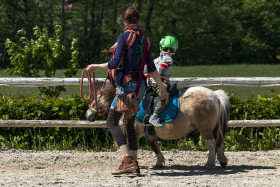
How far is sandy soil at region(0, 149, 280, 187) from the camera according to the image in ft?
15.5

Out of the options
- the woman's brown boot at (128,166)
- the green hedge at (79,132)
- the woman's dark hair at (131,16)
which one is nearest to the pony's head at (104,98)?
the woman's brown boot at (128,166)

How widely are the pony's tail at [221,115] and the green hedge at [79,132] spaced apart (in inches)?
51.8

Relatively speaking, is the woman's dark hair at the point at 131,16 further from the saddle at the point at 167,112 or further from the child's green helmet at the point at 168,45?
the saddle at the point at 167,112

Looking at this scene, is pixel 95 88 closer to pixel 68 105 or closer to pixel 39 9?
pixel 68 105

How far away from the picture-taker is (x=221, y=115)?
5.66m

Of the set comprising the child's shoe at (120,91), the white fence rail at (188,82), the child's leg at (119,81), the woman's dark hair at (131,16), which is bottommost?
the white fence rail at (188,82)

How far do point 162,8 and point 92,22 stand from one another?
6.58 m

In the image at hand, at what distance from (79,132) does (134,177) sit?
7.97 feet

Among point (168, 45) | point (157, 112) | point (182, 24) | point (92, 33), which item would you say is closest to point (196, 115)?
point (157, 112)

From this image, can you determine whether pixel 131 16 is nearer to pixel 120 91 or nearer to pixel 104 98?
pixel 120 91

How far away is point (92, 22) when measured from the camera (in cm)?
3494

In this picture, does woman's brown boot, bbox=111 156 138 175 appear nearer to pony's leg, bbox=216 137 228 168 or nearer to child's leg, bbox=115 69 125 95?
child's leg, bbox=115 69 125 95

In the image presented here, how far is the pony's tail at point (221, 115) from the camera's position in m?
5.62

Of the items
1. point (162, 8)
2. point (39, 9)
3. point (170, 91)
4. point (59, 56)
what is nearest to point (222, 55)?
point (162, 8)
